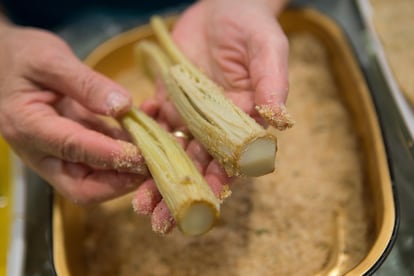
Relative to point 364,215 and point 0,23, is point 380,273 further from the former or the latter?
point 0,23

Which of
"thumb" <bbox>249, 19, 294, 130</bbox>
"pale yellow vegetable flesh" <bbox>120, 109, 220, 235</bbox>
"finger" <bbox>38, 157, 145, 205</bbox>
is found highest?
"thumb" <bbox>249, 19, 294, 130</bbox>

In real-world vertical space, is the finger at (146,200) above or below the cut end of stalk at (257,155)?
below

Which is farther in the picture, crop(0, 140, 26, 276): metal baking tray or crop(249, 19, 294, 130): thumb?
crop(0, 140, 26, 276): metal baking tray

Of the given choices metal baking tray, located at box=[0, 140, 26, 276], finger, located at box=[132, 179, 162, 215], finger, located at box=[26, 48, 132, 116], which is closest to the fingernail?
finger, located at box=[26, 48, 132, 116]

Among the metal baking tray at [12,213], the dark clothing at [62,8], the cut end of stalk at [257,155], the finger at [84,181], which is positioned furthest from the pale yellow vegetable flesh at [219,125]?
the dark clothing at [62,8]

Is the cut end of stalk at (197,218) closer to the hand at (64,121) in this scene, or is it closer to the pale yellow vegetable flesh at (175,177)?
the pale yellow vegetable flesh at (175,177)

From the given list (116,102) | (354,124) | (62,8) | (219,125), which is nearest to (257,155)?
(219,125)

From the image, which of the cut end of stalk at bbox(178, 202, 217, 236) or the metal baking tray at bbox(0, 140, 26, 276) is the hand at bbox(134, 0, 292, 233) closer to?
the cut end of stalk at bbox(178, 202, 217, 236)
